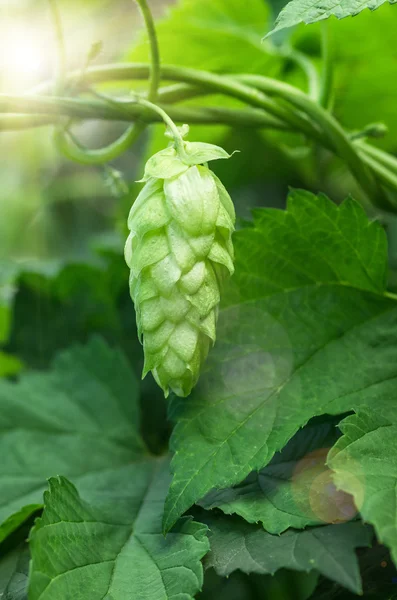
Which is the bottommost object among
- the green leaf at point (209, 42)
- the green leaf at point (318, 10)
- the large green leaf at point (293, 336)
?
the large green leaf at point (293, 336)

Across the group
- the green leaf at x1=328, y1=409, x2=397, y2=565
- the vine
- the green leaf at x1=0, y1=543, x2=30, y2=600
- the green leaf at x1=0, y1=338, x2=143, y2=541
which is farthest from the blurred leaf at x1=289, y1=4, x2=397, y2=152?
the green leaf at x1=0, y1=543, x2=30, y2=600

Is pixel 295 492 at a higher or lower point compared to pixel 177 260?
lower

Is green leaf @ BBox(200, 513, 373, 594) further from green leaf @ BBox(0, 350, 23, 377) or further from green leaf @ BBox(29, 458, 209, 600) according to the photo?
green leaf @ BBox(0, 350, 23, 377)

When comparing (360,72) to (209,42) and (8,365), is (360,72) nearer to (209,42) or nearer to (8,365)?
(209,42)

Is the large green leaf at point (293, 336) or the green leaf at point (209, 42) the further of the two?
the green leaf at point (209, 42)

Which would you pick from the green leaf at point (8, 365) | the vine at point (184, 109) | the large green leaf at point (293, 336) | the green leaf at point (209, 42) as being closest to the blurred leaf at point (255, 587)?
the large green leaf at point (293, 336)

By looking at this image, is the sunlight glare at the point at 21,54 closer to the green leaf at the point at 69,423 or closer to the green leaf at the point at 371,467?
the green leaf at the point at 69,423

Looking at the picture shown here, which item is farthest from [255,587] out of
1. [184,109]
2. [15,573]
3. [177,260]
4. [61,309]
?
[61,309]
